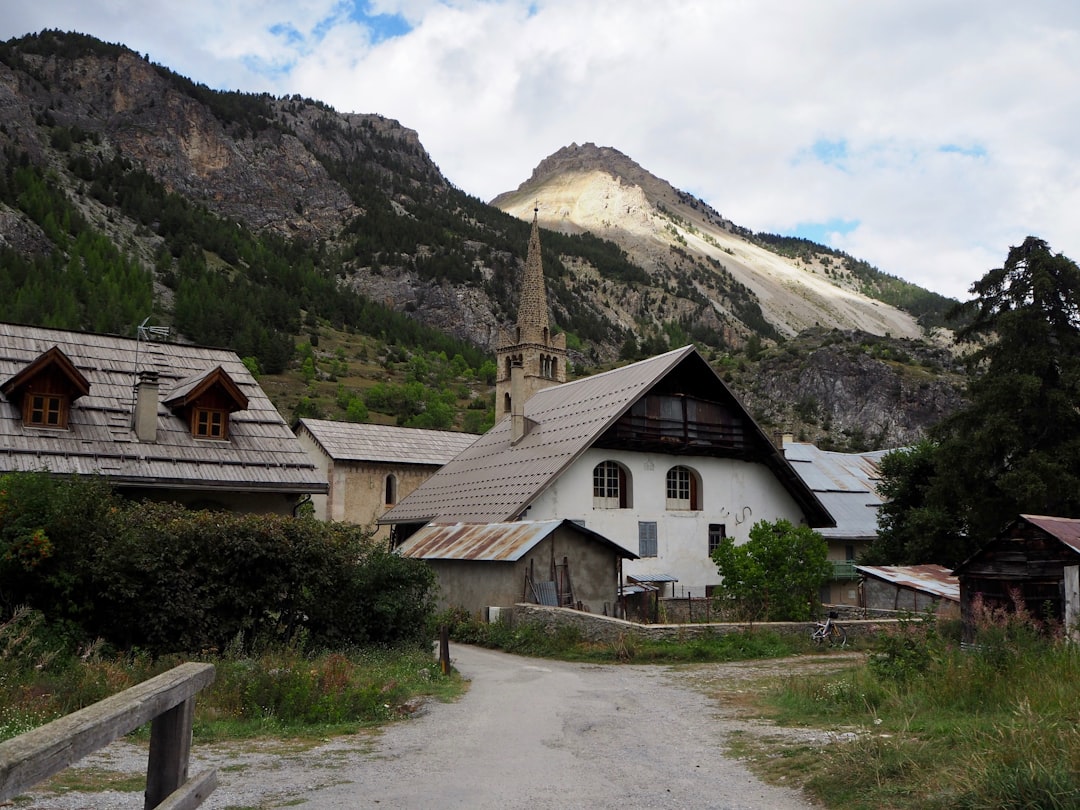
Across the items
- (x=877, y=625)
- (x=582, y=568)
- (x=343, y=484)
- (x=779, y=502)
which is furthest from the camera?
(x=343, y=484)

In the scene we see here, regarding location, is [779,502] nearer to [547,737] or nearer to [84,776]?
[547,737]

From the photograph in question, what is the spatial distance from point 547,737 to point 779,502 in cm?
2786

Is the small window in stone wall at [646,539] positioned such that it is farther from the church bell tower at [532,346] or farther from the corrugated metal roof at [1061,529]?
the church bell tower at [532,346]

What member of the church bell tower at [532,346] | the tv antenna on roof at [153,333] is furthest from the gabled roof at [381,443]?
the tv antenna on roof at [153,333]

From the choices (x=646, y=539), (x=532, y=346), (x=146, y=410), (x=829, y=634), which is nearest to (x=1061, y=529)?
(x=829, y=634)

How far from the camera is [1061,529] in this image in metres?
17.0

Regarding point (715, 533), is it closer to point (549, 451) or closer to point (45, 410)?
point (549, 451)

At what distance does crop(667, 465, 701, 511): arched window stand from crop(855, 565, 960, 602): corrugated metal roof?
8411mm

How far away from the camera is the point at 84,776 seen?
8336 mm

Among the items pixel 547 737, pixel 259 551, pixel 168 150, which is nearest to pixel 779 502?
pixel 259 551

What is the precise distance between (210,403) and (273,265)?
445 feet

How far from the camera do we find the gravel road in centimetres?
775

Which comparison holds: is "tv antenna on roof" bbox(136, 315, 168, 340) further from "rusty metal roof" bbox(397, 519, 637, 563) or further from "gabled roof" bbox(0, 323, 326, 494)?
"rusty metal roof" bbox(397, 519, 637, 563)

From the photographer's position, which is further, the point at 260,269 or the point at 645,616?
the point at 260,269
